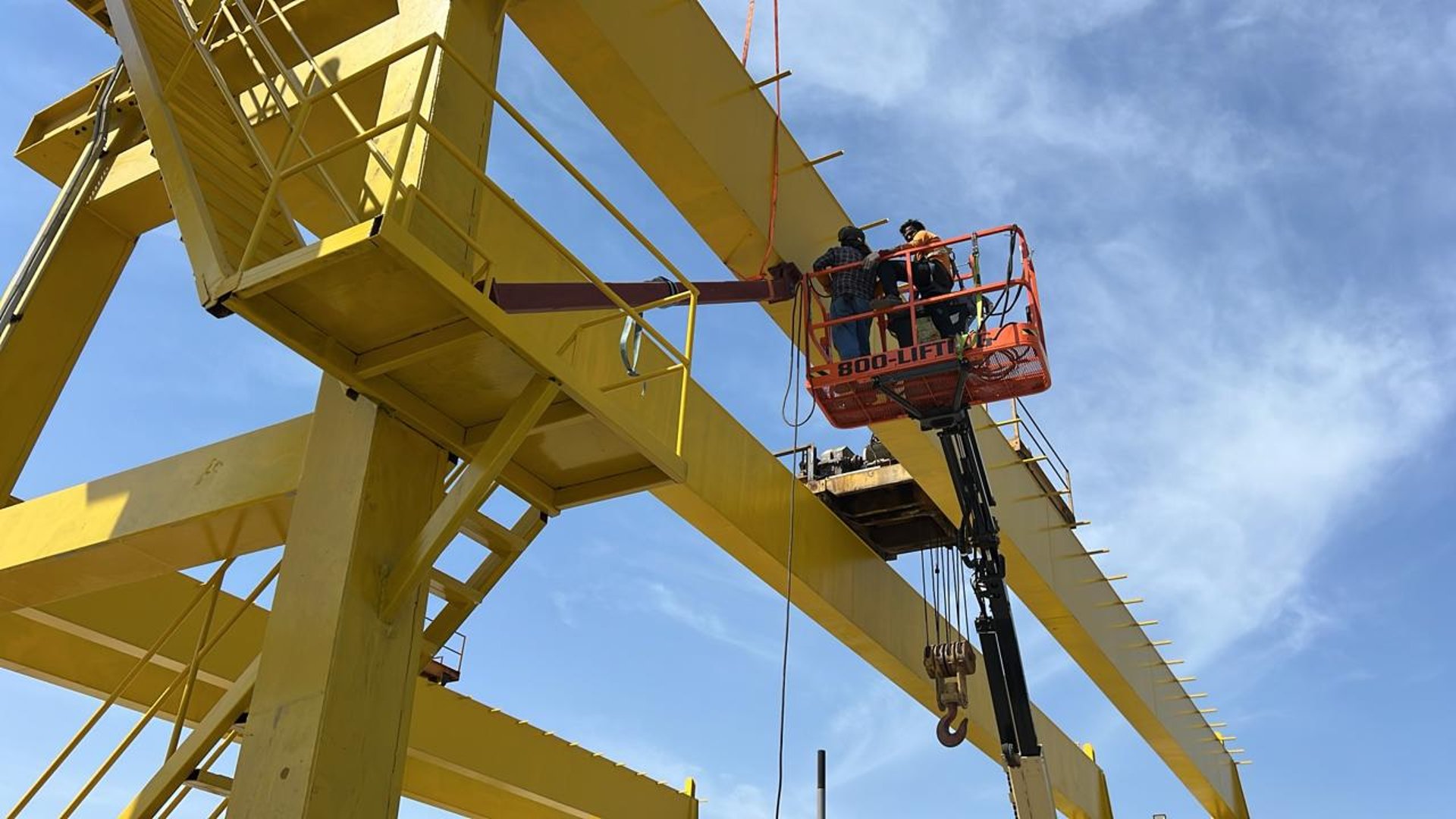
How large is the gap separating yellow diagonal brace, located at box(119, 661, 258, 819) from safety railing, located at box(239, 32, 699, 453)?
208 cm

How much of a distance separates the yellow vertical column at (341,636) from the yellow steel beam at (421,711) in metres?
4.26

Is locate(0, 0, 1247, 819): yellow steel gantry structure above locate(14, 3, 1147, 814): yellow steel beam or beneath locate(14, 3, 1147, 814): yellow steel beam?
beneath

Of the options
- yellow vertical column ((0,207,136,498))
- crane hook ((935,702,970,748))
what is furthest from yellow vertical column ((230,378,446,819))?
crane hook ((935,702,970,748))

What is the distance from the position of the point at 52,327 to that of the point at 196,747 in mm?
4912

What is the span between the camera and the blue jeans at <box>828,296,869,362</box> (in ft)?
33.6

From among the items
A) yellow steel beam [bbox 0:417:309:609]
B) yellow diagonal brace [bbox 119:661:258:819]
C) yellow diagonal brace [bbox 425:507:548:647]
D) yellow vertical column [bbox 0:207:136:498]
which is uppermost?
yellow vertical column [bbox 0:207:136:498]

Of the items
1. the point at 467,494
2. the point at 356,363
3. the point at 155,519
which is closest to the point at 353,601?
the point at 467,494

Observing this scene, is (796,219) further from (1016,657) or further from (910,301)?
(1016,657)

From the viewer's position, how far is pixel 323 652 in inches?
207

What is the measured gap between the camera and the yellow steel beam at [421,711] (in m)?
9.48

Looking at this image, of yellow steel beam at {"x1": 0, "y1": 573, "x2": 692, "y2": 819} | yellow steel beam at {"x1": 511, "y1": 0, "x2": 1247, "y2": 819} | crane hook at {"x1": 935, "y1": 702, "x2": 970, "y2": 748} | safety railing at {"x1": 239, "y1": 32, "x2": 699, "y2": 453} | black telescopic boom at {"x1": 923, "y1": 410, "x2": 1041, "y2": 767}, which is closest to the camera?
safety railing at {"x1": 239, "y1": 32, "x2": 699, "y2": 453}

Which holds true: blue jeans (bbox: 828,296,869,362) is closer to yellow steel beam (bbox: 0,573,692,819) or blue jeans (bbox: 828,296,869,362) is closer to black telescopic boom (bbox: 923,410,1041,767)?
black telescopic boom (bbox: 923,410,1041,767)

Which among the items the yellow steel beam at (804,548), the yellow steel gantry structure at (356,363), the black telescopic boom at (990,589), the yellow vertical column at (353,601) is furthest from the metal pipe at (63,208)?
the black telescopic boom at (990,589)

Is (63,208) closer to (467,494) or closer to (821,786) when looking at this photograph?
A: (467,494)
